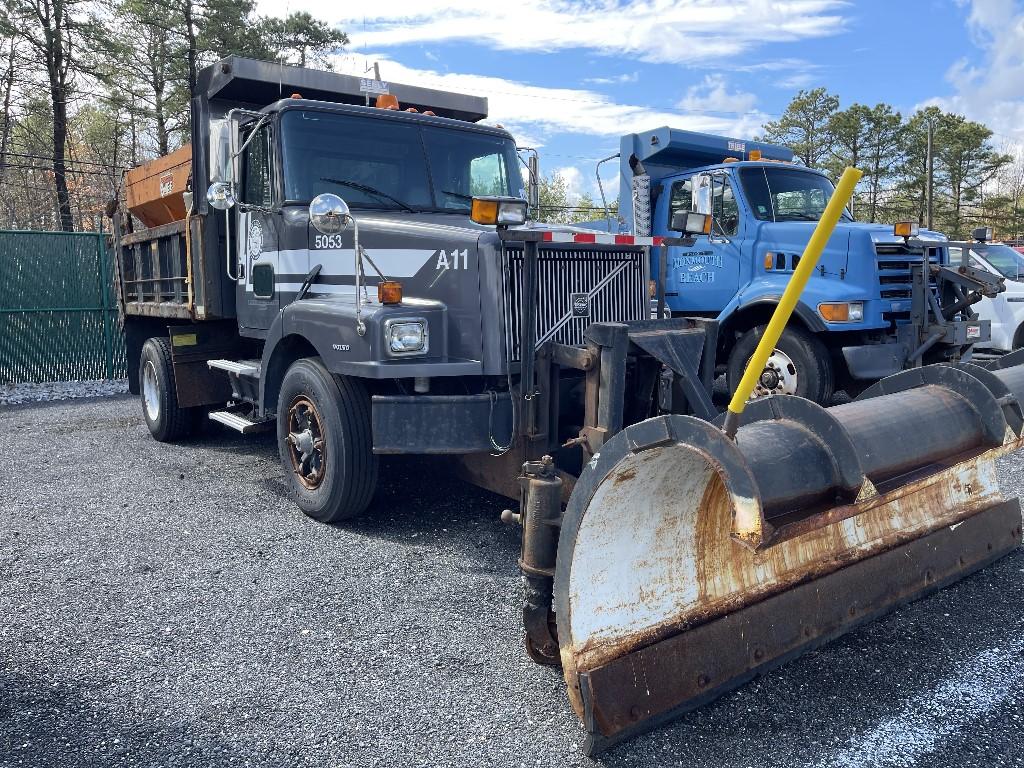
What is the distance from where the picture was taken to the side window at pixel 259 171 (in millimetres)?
5520

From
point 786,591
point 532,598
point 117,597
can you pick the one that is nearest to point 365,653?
point 532,598

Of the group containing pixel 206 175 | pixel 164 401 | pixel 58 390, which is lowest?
pixel 58 390

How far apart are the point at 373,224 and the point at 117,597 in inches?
97.5

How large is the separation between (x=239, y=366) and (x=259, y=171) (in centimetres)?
156

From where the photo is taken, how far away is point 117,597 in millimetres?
4000

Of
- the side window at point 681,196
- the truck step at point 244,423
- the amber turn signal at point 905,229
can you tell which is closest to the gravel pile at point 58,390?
the truck step at point 244,423

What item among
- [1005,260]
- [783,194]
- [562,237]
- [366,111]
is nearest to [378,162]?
[366,111]

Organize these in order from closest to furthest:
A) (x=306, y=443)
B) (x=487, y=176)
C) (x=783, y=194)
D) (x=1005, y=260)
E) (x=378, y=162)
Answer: (x=306, y=443) < (x=378, y=162) < (x=487, y=176) < (x=783, y=194) < (x=1005, y=260)

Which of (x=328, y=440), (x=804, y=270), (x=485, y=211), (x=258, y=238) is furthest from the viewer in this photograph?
(x=258, y=238)

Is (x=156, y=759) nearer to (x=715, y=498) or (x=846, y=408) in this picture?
(x=715, y=498)

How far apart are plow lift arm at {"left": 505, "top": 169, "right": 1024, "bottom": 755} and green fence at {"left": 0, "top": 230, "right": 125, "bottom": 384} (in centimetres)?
1131

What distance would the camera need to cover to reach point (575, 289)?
463 centimetres

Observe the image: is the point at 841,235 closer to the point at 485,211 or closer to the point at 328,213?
the point at 485,211

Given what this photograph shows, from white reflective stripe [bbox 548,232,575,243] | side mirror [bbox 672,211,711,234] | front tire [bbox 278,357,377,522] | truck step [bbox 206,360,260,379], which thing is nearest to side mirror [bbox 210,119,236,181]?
truck step [bbox 206,360,260,379]
